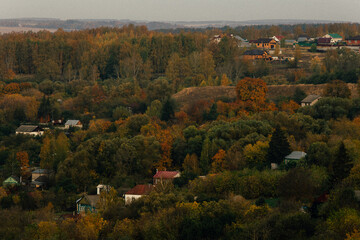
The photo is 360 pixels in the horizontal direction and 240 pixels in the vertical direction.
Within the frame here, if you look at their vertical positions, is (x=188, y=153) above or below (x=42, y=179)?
above

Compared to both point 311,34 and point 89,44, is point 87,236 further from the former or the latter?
point 311,34

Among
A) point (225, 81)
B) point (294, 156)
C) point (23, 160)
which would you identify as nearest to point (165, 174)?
point (294, 156)

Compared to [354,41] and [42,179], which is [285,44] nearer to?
[354,41]

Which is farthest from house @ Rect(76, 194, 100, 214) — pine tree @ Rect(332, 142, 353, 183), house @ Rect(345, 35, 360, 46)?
house @ Rect(345, 35, 360, 46)

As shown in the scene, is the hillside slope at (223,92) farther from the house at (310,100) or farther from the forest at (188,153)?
the house at (310,100)

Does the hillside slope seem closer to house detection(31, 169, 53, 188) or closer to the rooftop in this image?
the rooftop

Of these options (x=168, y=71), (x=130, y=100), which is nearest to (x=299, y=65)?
(x=168, y=71)
